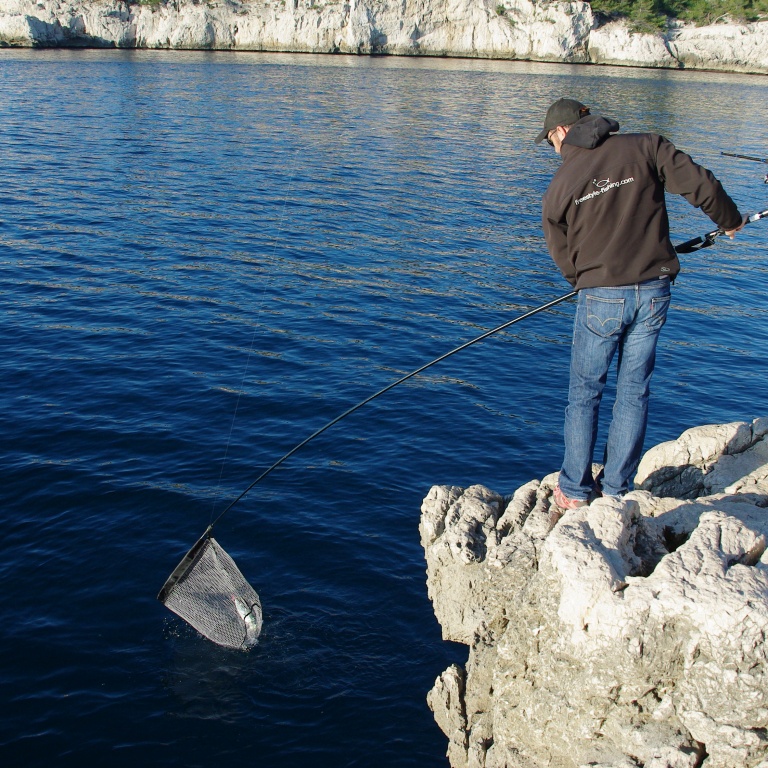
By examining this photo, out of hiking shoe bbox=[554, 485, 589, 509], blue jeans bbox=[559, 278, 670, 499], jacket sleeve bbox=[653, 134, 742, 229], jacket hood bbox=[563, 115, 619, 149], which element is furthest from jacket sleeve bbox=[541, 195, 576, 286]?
hiking shoe bbox=[554, 485, 589, 509]

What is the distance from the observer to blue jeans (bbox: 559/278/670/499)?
573cm

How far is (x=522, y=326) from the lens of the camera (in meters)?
15.5

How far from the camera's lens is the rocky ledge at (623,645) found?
13.8 feet

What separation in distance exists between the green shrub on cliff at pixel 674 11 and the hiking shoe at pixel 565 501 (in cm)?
8577

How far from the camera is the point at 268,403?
38.4 ft

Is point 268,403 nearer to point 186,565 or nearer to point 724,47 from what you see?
point 186,565

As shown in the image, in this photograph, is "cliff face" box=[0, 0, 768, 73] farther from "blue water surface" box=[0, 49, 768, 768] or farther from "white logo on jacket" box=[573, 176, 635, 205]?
"white logo on jacket" box=[573, 176, 635, 205]

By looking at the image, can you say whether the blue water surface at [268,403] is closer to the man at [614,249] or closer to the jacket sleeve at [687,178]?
the man at [614,249]

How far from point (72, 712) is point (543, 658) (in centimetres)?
377

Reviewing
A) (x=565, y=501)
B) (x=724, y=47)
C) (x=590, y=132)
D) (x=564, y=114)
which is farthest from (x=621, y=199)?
(x=724, y=47)

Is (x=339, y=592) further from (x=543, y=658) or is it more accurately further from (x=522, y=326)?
(x=522, y=326)

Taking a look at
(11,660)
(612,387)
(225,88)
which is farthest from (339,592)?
(225,88)

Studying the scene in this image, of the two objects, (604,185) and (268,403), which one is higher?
(604,185)

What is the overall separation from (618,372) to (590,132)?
5.60ft
